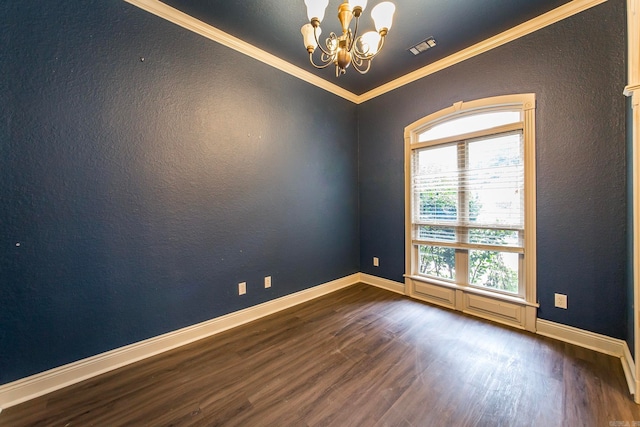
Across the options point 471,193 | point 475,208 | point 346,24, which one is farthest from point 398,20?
point 475,208

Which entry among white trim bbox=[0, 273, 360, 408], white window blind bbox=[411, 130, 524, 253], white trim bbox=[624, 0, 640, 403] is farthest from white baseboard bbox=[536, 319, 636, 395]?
white trim bbox=[0, 273, 360, 408]

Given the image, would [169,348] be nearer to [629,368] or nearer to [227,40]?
[227,40]

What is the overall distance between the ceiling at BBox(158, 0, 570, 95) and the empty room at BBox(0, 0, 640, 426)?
0.02 m

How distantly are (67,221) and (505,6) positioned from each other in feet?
13.0

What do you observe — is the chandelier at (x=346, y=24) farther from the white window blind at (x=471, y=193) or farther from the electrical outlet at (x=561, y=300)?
the electrical outlet at (x=561, y=300)

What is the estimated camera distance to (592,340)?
207 centimetres

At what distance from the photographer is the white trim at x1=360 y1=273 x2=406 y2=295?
3.42m

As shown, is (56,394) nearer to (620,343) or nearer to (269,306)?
(269,306)

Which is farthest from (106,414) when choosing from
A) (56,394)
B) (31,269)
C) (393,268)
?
(393,268)

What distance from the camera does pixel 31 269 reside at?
1638mm

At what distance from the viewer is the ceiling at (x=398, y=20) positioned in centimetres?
210

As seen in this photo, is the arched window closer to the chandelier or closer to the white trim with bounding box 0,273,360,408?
the chandelier

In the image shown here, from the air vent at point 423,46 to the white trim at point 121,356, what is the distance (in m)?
3.21

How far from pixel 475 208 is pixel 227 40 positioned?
3.25m
